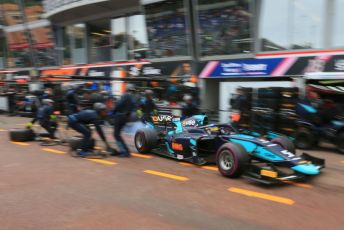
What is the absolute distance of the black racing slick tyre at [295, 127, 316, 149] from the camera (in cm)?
1022

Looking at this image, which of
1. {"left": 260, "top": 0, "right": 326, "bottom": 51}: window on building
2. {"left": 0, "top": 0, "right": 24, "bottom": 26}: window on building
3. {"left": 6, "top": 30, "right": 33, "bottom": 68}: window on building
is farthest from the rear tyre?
{"left": 0, "top": 0, "right": 24, "bottom": 26}: window on building

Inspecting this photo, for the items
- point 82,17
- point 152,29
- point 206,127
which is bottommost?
point 206,127

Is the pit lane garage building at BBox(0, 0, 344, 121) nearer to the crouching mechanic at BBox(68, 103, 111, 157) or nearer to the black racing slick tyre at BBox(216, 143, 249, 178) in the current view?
the black racing slick tyre at BBox(216, 143, 249, 178)

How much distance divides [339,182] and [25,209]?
5.53 m

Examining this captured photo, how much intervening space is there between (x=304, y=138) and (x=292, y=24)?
5.71 m

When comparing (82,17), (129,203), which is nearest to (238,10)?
(129,203)

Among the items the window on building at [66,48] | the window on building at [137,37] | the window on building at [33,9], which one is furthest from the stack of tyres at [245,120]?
the window on building at [33,9]

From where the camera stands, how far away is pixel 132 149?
33.3 feet

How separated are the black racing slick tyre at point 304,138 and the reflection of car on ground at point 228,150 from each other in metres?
2.72

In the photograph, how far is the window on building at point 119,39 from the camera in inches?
858

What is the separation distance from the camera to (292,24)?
14.0 m

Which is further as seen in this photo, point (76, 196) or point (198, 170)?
point (198, 170)

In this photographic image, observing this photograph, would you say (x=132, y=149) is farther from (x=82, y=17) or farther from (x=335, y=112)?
(x=82, y=17)

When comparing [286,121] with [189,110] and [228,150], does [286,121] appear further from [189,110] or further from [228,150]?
[228,150]
